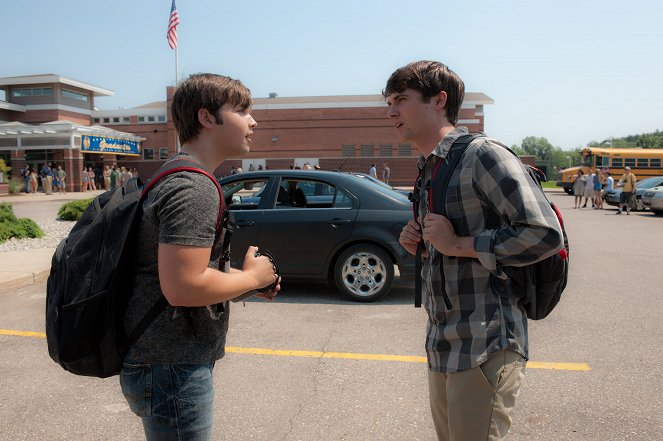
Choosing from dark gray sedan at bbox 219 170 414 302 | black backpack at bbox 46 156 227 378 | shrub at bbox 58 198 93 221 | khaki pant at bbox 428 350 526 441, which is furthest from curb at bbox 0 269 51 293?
shrub at bbox 58 198 93 221

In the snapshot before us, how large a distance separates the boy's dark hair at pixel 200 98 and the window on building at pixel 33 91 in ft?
179

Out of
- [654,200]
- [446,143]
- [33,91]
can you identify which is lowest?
[654,200]

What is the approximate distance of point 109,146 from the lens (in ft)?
149

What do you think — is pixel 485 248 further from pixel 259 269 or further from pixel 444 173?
pixel 259 269

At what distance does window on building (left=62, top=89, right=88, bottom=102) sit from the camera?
50688mm

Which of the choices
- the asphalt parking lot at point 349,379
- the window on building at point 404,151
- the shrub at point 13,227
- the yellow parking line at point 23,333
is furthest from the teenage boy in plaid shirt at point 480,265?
the window on building at point 404,151

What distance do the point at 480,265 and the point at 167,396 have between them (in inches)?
44.9

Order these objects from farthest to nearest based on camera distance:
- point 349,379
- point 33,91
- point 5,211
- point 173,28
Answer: point 33,91 → point 173,28 → point 5,211 → point 349,379

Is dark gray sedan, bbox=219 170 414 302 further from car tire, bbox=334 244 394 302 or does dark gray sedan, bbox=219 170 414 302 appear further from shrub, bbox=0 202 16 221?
shrub, bbox=0 202 16 221

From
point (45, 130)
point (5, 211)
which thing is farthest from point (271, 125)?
point (5, 211)

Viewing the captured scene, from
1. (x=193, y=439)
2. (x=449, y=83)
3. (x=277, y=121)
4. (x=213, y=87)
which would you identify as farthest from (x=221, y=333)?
(x=277, y=121)

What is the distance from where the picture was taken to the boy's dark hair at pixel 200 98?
184 cm

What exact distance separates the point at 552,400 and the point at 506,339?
2406mm

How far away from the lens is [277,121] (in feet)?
176
